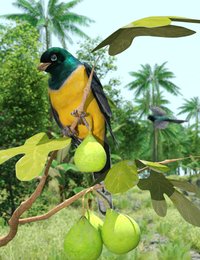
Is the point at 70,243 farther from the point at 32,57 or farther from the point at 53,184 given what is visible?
the point at 32,57

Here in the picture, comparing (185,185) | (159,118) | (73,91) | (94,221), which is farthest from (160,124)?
(73,91)

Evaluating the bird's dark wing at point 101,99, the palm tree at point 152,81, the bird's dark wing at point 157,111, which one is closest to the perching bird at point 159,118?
the bird's dark wing at point 157,111

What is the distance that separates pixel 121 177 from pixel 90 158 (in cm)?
7

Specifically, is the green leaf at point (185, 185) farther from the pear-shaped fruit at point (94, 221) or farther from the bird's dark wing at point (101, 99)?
the bird's dark wing at point (101, 99)

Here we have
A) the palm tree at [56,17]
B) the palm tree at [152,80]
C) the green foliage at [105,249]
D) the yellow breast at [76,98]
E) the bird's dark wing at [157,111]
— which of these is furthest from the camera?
the palm tree at [152,80]

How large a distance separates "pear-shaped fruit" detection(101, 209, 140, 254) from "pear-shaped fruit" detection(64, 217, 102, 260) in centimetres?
2

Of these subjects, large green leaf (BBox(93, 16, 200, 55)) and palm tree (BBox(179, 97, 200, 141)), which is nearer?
large green leaf (BBox(93, 16, 200, 55))

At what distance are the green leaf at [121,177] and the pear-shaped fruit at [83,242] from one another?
0.33ft

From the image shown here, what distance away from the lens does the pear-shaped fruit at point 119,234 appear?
0.82m

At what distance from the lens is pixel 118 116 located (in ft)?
76.4

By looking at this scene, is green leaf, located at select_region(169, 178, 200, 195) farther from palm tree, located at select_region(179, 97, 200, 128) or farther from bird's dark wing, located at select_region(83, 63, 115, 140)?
palm tree, located at select_region(179, 97, 200, 128)

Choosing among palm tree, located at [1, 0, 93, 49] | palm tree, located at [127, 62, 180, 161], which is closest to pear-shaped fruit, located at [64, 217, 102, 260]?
palm tree, located at [1, 0, 93, 49]

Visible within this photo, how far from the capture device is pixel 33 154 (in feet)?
2.66

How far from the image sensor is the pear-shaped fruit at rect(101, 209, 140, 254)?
0.82 metres
